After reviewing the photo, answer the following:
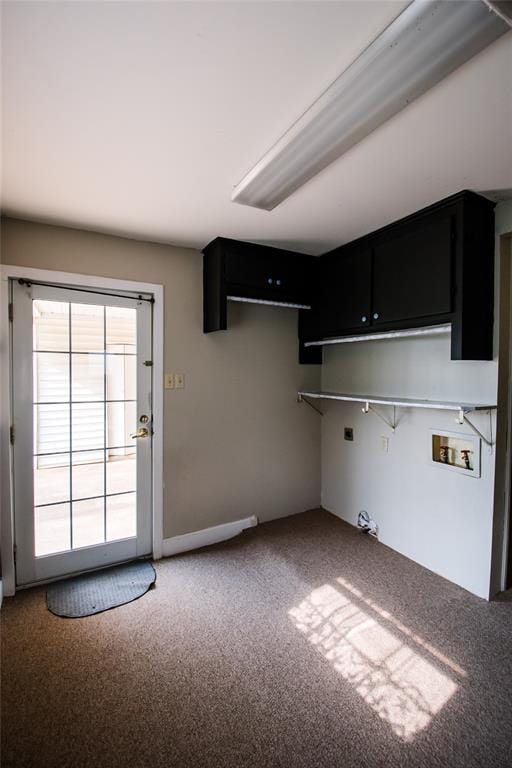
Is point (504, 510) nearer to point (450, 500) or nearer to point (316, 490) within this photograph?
point (450, 500)

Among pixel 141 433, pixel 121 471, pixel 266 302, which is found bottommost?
pixel 121 471

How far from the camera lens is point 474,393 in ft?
7.01

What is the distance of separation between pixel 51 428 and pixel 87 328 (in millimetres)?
727

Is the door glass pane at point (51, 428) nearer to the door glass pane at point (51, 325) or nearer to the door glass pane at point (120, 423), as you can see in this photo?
the door glass pane at point (120, 423)

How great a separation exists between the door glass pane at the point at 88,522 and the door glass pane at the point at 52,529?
0.16ft

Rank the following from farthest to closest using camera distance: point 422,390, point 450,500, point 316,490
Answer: point 316,490, point 422,390, point 450,500

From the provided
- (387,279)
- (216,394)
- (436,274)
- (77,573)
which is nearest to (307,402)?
(216,394)

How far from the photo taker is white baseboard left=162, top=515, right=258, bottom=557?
2.69 m

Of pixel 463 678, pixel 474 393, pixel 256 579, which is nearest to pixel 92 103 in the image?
pixel 474 393

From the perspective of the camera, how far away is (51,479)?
232 cm

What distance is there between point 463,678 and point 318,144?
2495mm

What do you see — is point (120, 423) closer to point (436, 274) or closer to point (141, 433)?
point (141, 433)

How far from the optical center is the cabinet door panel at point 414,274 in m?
1.97

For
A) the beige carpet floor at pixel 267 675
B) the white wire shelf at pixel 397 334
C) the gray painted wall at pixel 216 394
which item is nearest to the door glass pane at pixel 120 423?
the gray painted wall at pixel 216 394
